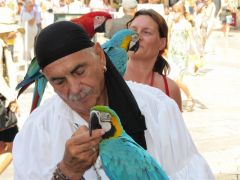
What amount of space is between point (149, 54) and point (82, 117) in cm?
187

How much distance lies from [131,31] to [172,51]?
497 cm

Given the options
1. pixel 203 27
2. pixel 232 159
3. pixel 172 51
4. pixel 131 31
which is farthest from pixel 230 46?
pixel 131 31

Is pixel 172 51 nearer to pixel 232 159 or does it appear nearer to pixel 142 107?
pixel 232 159

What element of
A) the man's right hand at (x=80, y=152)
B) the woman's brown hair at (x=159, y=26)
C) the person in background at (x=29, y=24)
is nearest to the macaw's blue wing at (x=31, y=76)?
the woman's brown hair at (x=159, y=26)

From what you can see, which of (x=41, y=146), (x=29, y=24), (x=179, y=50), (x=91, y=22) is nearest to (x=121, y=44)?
(x=91, y=22)

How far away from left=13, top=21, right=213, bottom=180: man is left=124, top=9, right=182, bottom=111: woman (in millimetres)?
1571

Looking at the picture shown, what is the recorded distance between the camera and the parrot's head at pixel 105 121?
162 centimetres

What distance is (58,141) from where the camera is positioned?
6.64ft

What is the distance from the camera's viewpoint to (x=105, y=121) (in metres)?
1.65

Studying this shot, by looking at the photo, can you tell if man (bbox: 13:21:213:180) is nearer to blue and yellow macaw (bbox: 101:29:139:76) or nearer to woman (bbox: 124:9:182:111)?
blue and yellow macaw (bbox: 101:29:139:76)

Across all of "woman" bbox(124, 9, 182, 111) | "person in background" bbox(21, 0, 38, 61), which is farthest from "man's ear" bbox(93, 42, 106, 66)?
"person in background" bbox(21, 0, 38, 61)

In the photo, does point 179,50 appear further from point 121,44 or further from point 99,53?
point 99,53

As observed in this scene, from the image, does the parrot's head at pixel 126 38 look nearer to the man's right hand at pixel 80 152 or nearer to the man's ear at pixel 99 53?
the man's ear at pixel 99 53

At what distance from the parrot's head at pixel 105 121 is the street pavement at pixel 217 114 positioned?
402 centimetres
